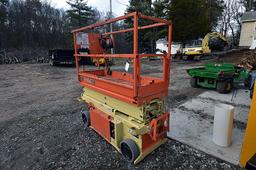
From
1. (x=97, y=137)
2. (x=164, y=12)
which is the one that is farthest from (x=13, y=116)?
(x=164, y=12)

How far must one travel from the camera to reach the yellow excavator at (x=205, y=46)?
53.5ft

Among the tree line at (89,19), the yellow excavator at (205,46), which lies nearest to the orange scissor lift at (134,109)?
the yellow excavator at (205,46)

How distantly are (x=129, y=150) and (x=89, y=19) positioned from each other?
95.3ft

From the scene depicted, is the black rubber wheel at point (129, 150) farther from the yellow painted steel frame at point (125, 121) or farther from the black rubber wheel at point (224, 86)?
the black rubber wheel at point (224, 86)

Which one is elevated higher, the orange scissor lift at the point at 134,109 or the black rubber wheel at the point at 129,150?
the orange scissor lift at the point at 134,109

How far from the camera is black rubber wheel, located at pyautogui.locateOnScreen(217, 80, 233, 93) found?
531 cm

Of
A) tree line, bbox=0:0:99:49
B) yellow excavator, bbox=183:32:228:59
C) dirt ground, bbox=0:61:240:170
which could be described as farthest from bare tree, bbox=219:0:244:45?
dirt ground, bbox=0:61:240:170

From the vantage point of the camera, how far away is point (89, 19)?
2792 cm

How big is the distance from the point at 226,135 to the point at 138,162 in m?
1.48

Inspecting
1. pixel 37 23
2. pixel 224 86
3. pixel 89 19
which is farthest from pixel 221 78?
pixel 37 23

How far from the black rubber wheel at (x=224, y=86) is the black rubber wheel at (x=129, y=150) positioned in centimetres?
429

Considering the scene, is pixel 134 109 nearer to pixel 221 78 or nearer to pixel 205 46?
pixel 221 78

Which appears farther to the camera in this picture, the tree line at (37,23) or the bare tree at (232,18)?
the bare tree at (232,18)

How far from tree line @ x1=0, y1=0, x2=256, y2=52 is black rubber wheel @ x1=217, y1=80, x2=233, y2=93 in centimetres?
1568
